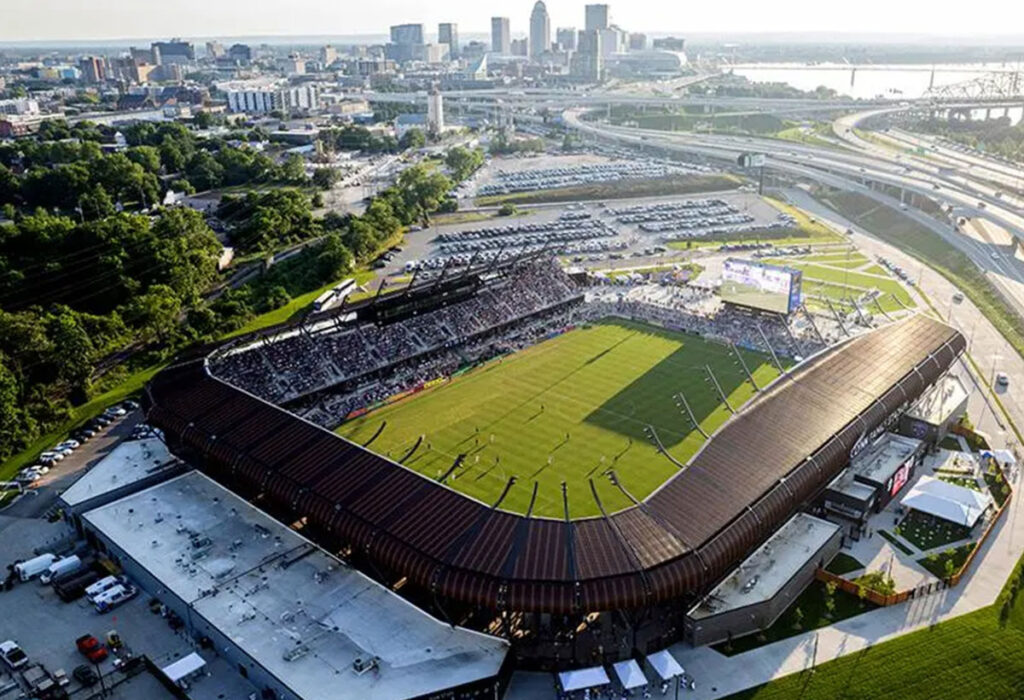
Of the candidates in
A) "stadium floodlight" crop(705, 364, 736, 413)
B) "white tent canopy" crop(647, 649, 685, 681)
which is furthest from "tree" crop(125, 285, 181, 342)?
"white tent canopy" crop(647, 649, 685, 681)

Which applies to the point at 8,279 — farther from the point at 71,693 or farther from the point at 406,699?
the point at 406,699

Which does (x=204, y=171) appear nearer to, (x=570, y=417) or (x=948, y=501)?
(x=570, y=417)

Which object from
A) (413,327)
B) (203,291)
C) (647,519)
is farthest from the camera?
(203,291)

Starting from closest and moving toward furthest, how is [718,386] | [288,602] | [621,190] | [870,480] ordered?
[288,602], [870,480], [718,386], [621,190]

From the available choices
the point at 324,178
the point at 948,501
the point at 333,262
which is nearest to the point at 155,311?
the point at 333,262

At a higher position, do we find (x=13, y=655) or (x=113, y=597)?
(x=113, y=597)

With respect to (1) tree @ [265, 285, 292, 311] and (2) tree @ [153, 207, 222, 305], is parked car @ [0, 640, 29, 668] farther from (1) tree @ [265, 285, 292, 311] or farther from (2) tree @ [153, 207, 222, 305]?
(1) tree @ [265, 285, 292, 311]

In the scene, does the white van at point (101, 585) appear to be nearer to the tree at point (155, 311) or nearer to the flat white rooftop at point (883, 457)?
the tree at point (155, 311)

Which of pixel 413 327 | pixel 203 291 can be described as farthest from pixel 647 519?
pixel 203 291
